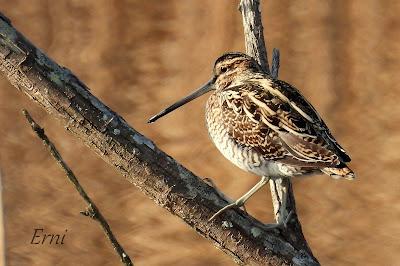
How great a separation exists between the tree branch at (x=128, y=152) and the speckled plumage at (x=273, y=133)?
193mm

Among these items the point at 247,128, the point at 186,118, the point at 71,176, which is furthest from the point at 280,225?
the point at 186,118

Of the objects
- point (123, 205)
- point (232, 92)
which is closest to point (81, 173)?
point (123, 205)

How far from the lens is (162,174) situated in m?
1.63

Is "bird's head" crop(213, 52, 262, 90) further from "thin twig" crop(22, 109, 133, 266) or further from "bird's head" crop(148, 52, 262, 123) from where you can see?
"thin twig" crop(22, 109, 133, 266)

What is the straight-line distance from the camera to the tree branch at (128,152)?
1.59 metres

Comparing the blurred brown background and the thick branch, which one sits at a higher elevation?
the blurred brown background

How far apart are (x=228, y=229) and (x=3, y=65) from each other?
428mm

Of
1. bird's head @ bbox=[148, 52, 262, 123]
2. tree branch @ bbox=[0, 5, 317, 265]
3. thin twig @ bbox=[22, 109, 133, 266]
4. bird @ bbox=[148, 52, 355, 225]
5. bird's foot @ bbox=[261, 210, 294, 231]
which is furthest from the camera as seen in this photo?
bird's head @ bbox=[148, 52, 262, 123]

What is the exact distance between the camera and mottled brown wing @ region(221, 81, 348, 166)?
6.00 ft

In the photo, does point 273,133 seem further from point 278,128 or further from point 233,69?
point 233,69

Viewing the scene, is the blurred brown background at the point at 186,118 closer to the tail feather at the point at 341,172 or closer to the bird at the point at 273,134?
the bird at the point at 273,134

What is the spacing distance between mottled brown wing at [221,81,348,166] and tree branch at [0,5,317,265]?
7.8 inches

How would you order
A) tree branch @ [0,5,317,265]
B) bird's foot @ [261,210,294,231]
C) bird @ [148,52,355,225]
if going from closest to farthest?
tree branch @ [0,5,317,265] < bird's foot @ [261,210,294,231] < bird @ [148,52,355,225]

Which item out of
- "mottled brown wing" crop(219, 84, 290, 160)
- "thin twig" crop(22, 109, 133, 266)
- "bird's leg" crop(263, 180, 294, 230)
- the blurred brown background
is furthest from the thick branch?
the blurred brown background
